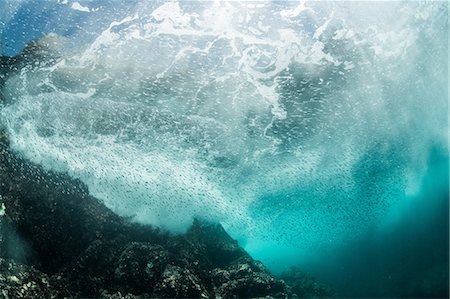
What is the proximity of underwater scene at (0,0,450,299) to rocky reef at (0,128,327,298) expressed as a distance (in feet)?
0.17

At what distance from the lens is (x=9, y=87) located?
12438 millimetres

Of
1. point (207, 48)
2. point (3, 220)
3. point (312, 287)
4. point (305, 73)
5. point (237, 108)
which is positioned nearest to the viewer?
point (3, 220)

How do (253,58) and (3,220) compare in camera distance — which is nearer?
(3,220)

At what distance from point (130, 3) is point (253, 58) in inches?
215

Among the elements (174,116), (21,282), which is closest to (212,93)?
(174,116)

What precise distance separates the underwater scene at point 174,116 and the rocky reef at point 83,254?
0.17 feet

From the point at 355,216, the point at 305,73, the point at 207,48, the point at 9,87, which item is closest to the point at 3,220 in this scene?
the point at 9,87

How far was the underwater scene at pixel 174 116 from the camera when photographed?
10695 mm

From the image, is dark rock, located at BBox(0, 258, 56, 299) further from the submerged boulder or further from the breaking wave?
the breaking wave

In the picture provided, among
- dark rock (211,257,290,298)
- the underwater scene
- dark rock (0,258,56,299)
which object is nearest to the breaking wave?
the underwater scene

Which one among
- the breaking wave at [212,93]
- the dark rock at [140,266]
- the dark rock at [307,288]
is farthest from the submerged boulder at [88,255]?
the dark rock at [307,288]

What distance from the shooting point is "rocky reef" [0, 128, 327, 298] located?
9773mm

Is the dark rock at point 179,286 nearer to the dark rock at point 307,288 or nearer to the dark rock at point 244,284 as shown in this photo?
the dark rock at point 244,284

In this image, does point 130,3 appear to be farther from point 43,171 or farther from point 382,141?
point 382,141
